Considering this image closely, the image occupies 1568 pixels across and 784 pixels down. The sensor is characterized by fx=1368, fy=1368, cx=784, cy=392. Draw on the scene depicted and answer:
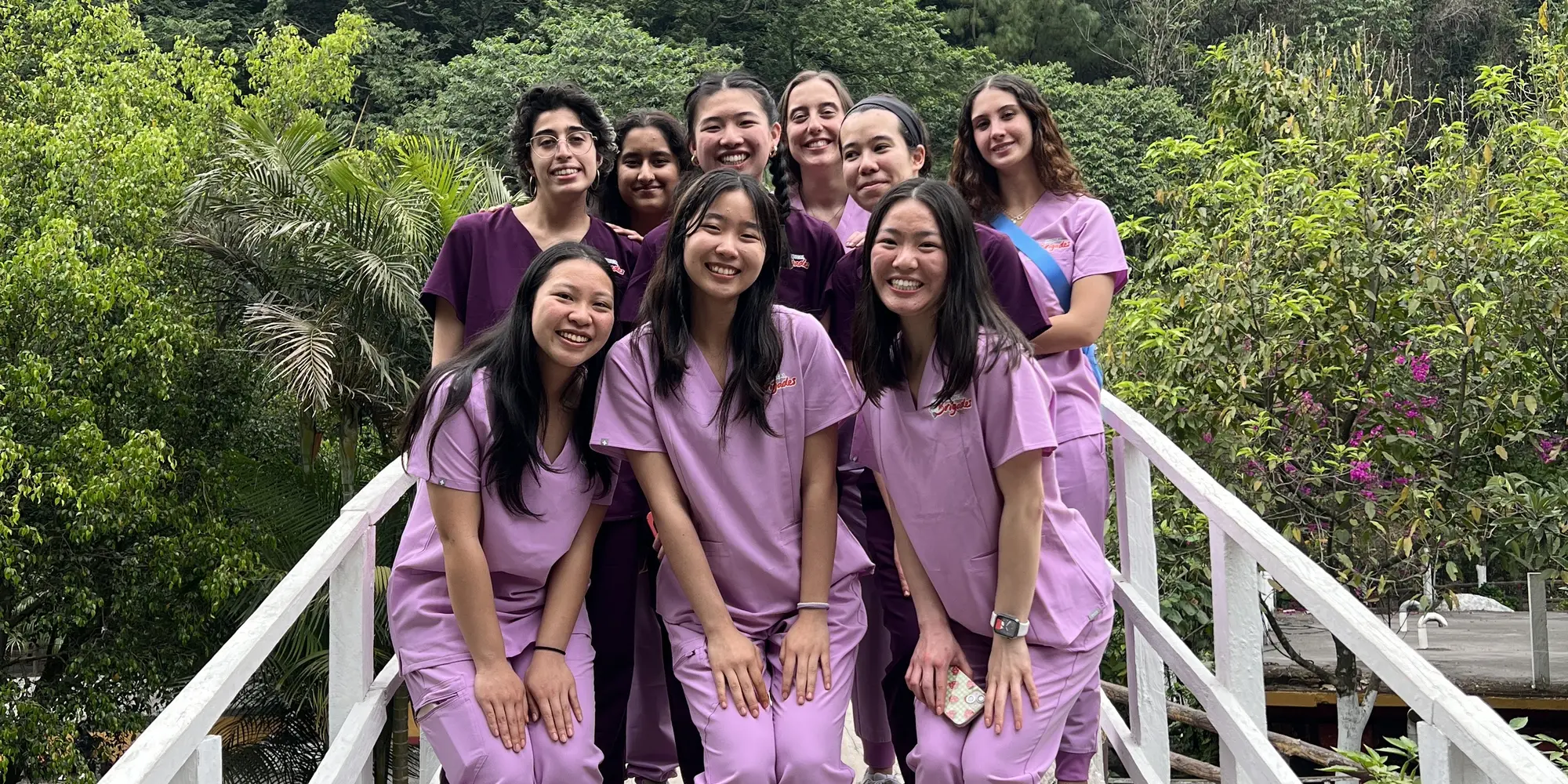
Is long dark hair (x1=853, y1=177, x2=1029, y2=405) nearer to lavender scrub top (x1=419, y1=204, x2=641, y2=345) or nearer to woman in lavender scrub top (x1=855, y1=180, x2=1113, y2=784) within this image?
woman in lavender scrub top (x1=855, y1=180, x2=1113, y2=784)

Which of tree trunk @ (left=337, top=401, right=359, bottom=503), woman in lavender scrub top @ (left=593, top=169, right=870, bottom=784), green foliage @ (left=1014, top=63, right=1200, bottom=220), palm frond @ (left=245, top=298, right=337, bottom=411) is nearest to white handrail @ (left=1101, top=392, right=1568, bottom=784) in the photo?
woman in lavender scrub top @ (left=593, top=169, right=870, bottom=784)

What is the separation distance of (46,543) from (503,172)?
4.71m

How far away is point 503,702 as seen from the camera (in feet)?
7.80

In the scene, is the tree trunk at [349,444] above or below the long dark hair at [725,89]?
below

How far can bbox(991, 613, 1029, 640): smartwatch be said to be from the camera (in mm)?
2451

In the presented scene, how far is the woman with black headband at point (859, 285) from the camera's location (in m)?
2.70

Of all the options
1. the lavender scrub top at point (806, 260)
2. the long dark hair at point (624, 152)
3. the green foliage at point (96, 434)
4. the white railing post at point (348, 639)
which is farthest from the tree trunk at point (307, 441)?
the white railing post at point (348, 639)

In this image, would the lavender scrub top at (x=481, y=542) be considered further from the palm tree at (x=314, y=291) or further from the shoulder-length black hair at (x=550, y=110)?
the palm tree at (x=314, y=291)

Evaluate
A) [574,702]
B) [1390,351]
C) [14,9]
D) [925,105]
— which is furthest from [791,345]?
[925,105]

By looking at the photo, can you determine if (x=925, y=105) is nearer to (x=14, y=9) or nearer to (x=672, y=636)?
(x=14, y=9)

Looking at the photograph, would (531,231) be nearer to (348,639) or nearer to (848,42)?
(348,639)

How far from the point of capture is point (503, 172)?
1198 cm

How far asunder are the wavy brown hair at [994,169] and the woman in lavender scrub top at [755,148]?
0.39 metres

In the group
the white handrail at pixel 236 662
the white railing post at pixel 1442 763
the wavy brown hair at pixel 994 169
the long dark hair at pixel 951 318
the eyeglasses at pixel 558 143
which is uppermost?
the eyeglasses at pixel 558 143
